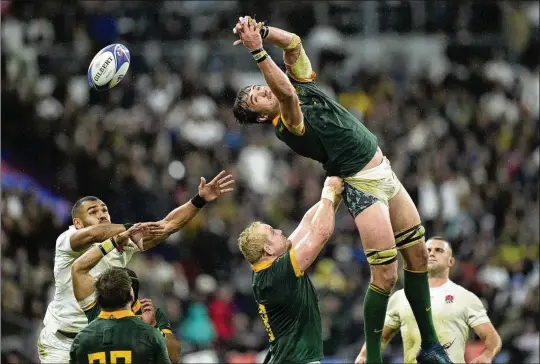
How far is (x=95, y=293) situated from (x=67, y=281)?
135cm

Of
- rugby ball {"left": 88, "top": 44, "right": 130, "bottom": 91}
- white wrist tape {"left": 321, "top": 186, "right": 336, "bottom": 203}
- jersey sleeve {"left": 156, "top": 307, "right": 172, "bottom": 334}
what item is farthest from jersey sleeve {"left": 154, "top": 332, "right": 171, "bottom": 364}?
rugby ball {"left": 88, "top": 44, "right": 130, "bottom": 91}

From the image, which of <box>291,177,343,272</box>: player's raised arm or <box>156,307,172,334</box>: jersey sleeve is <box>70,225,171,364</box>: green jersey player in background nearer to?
<box>291,177,343,272</box>: player's raised arm

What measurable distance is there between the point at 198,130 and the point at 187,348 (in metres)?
4.82

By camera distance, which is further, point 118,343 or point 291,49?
point 291,49

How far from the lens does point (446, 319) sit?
11344mm

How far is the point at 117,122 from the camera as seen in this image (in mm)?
19750

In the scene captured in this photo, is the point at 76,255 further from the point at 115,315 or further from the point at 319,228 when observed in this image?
the point at 319,228

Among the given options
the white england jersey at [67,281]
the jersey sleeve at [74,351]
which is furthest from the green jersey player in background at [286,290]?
the white england jersey at [67,281]

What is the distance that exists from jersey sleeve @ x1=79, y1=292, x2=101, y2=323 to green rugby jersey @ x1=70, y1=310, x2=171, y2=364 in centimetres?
156

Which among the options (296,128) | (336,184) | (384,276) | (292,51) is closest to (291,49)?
(292,51)

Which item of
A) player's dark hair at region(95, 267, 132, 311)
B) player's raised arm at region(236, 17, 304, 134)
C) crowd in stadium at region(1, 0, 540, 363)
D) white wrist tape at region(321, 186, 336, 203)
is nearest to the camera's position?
player's dark hair at region(95, 267, 132, 311)

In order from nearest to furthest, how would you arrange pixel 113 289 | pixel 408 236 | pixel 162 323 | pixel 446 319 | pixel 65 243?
pixel 113 289
pixel 408 236
pixel 162 323
pixel 65 243
pixel 446 319

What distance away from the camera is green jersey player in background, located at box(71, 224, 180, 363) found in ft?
31.6

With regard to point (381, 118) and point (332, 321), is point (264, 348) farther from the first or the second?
point (381, 118)
